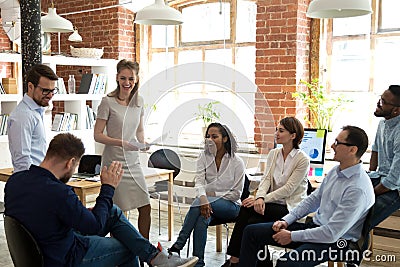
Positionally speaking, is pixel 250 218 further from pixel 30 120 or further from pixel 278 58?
pixel 278 58

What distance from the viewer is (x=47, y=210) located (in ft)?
7.01

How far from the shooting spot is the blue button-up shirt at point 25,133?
9.33 feet

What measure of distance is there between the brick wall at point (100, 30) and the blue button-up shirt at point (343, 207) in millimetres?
4113

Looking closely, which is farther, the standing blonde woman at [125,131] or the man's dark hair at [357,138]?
the standing blonde woman at [125,131]

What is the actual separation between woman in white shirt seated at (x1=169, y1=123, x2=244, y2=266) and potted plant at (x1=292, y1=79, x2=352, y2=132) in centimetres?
152

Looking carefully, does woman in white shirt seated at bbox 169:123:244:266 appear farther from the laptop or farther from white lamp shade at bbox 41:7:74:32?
white lamp shade at bbox 41:7:74:32

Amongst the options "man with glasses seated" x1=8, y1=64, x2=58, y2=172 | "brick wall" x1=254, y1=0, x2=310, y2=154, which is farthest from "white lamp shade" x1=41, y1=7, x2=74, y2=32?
"brick wall" x1=254, y1=0, x2=310, y2=154

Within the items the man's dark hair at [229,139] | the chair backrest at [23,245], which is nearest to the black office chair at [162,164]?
the man's dark hair at [229,139]

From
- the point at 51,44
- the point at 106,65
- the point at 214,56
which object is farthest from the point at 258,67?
the point at 51,44

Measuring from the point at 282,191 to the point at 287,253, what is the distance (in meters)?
0.67

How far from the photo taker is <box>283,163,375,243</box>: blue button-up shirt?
2561mm

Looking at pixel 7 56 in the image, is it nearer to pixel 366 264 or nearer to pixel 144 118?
pixel 144 118

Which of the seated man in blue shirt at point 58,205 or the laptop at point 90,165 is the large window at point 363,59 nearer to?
the laptop at point 90,165

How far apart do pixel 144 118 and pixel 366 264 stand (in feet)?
6.59
